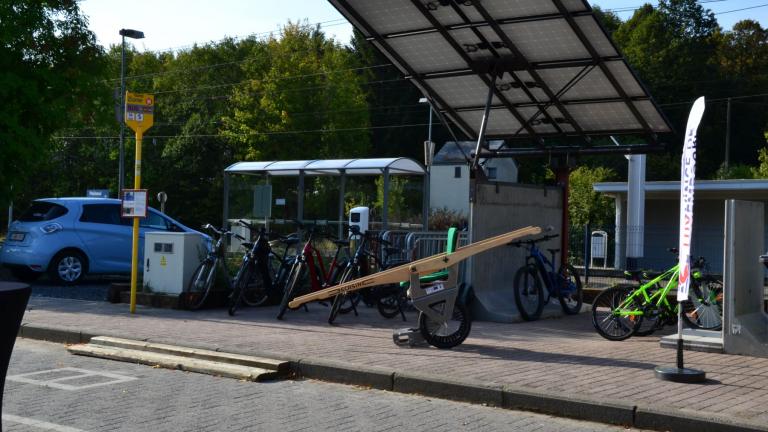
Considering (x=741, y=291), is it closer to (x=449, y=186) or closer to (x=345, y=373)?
(x=345, y=373)

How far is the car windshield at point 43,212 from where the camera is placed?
56.3 ft

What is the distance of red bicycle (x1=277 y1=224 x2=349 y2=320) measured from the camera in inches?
482

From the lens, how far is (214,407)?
6.98 meters

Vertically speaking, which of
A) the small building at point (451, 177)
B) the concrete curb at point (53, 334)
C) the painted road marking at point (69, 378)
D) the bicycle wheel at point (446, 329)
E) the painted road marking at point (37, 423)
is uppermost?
the small building at point (451, 177)

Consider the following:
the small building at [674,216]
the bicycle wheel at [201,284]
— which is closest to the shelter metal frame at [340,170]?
the small building at [674,216]

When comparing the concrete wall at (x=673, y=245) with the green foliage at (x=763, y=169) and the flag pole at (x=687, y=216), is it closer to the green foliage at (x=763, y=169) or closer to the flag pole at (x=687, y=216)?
the flag pole at (x=687, y=216)

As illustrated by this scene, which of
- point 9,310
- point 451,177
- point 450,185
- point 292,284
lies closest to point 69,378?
point 292,284

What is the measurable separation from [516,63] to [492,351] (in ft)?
16.6

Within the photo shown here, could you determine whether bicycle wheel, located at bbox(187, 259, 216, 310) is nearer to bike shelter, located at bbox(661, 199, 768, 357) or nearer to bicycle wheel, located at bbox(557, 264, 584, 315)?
bicycle wheel, located at bbox(557, 264, 584, 315)

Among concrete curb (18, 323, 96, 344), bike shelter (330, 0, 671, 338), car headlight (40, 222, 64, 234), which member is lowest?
concrete curb (18, 323, 96, 344)

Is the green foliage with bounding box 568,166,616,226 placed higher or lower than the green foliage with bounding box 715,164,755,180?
lower

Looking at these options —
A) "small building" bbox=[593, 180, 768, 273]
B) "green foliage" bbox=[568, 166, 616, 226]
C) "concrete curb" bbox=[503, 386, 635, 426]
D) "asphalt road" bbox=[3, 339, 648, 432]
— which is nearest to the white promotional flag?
"concrete curb" bbox=[503, 386, 635, 426]

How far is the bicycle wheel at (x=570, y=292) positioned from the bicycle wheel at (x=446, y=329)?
376 cm

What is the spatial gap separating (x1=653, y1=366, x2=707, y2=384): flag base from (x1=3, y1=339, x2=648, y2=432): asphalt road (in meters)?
1.41
